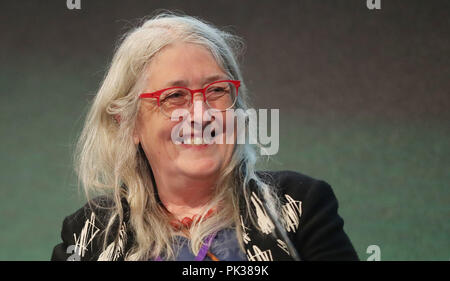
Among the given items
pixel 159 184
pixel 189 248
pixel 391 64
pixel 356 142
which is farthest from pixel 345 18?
pixel 189 248

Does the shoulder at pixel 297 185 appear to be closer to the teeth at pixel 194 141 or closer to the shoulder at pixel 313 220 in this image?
the shoulder at pixel 313 220

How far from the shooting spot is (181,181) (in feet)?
5.17

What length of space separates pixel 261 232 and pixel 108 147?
56cm

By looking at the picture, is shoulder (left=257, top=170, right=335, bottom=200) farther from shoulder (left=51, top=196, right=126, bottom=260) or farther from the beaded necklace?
shoulder (left=51, top=196, right=126, bottom=260)

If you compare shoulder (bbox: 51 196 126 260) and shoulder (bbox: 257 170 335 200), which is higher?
shoulder (bbox: 257 170 335 200)

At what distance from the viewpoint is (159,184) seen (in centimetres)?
167

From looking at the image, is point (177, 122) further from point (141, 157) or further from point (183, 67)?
point (141, 157)

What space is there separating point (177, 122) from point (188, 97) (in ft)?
0.24

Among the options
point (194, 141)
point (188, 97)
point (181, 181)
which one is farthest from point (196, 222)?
point (188, 97)

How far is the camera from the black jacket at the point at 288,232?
4.67 feet

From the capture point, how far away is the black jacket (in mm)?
1423

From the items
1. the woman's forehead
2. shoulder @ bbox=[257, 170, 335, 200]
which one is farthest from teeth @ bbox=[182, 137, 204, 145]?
shoulder @ bbox=[257, 170, 335, 200]

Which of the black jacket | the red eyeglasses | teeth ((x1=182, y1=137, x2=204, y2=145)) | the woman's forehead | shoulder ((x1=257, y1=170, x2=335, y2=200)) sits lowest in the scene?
the black jacket

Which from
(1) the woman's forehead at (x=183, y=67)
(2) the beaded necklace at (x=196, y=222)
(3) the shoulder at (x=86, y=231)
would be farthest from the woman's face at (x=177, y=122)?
(3) the shoulder at (x=86, y=231)
